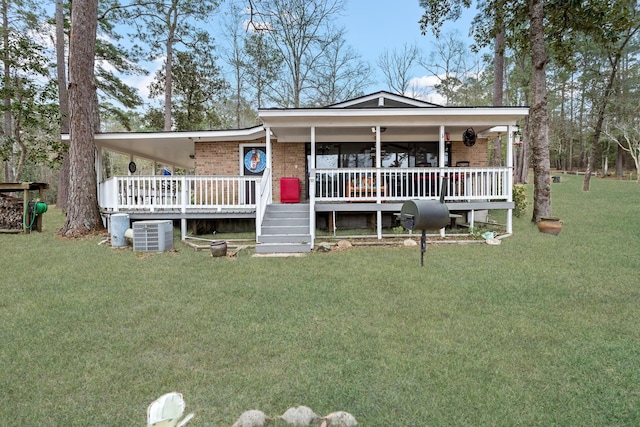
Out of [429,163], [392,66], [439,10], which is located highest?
[392,66]

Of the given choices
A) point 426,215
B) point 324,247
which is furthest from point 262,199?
point 426,215

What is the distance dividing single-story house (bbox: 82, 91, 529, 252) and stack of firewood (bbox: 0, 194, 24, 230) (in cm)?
198

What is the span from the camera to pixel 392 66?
92.9ft

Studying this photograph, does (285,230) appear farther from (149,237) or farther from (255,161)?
(255,161)

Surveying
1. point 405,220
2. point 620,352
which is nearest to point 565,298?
point 620,352

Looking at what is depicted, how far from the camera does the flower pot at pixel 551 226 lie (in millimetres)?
9078

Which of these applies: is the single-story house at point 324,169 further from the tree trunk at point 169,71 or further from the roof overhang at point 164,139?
the tree trunk at point 169,71

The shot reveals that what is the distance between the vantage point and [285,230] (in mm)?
8391

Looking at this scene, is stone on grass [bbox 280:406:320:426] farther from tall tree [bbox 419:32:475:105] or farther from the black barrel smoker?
tall tree [bbox 419:32:475:105]

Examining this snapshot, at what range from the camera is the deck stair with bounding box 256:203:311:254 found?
7.74m

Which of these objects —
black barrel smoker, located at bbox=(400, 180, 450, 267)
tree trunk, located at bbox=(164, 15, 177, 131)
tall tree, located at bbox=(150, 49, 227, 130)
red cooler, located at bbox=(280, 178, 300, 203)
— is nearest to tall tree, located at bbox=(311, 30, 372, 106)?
tall tree, located at bbox=(150, 49, 227, 130)

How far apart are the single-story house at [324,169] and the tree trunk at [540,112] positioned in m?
0.79

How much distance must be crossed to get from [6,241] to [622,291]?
11.7 metres

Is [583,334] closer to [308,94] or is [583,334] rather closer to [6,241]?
[6,241]
